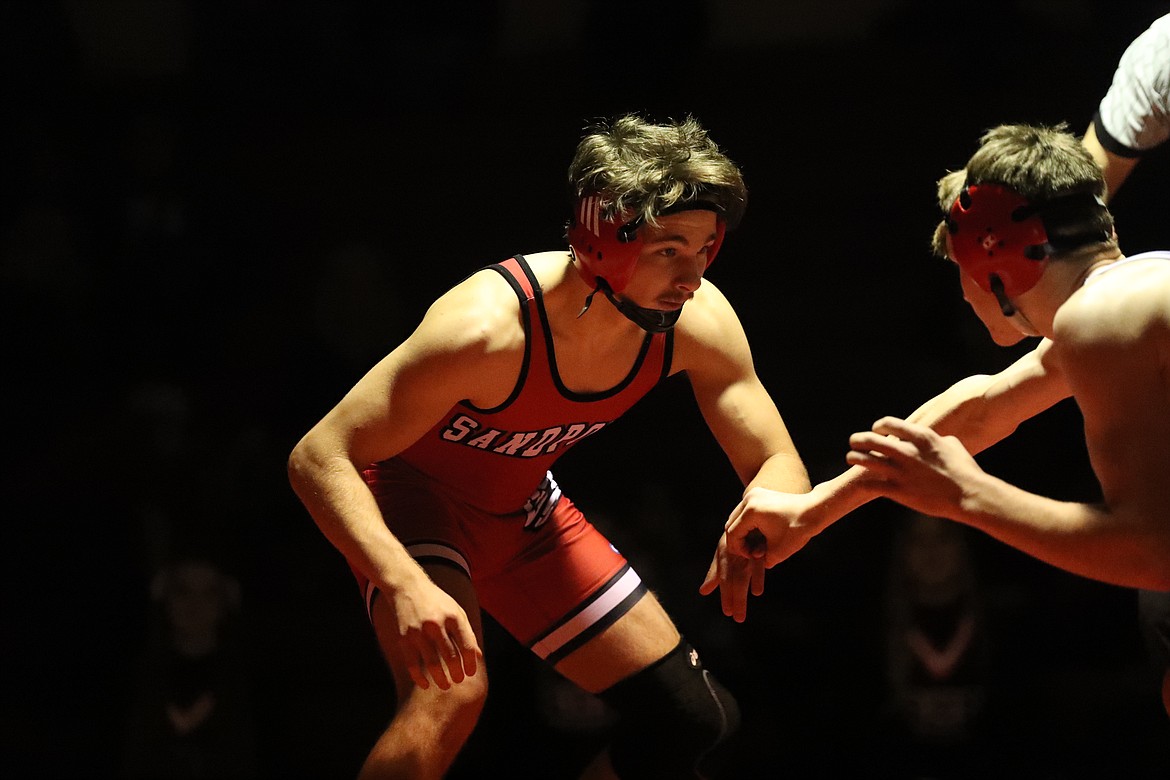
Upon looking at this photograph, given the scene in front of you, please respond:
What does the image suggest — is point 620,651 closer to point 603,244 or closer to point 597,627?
point 597,627

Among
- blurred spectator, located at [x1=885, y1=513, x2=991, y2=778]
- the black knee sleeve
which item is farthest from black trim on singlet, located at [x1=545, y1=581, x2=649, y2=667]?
blurred spectator, located at [x1=885, y1=513, x2=991, y2=778]

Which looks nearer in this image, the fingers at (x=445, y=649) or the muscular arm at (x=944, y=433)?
the fingers at (x=445, y=649)

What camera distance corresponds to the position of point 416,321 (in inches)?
191

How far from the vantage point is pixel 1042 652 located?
463 centimetres

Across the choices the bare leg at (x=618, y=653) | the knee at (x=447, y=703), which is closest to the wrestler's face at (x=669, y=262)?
the bare leg at (x=618, y=653)

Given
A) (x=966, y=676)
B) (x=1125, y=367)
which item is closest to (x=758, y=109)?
(x=966, y=676)

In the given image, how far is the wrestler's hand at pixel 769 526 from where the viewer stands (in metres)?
2.90

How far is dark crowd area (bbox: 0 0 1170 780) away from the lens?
4555mm

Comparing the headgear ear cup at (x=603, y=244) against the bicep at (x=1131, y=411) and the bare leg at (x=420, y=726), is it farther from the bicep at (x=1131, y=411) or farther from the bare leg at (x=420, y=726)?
the bicep at (x=1131, y=411)

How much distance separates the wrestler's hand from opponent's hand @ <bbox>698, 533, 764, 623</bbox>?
0.02 meters

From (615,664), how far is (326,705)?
1.86 metres

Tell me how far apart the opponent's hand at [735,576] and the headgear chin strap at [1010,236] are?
795 millimetres

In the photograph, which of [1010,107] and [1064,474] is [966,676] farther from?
[1010,107]

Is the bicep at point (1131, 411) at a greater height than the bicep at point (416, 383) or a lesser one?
lesser
